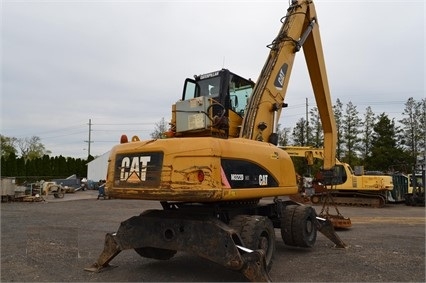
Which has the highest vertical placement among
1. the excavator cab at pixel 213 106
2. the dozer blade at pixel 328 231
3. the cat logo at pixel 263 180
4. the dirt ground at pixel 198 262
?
the excavator cab at pixel 213 106

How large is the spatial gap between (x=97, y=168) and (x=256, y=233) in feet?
155

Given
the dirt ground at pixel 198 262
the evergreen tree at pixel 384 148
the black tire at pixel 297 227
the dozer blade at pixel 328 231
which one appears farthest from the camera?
the evergreen tree at pixel 384 148

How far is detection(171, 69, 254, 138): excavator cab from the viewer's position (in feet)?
22.5

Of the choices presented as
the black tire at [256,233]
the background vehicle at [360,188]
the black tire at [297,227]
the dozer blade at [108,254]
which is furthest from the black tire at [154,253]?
the background vehicle at [360,188]

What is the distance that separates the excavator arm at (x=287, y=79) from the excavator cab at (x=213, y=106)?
292 mm

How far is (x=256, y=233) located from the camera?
6.18 metres

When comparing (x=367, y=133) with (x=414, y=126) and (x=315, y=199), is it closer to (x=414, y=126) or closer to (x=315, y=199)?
(x=414, y=126)

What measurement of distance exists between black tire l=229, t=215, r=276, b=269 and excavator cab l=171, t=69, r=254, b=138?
4.72ft

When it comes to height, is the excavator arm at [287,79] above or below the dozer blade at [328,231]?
above

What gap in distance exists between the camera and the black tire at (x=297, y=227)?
8.19 meters

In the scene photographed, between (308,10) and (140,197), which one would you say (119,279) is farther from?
(308,10)

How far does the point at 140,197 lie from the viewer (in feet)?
20.2

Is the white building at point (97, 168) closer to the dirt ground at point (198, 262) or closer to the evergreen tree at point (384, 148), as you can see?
the evergreen tree at point (384, 148)

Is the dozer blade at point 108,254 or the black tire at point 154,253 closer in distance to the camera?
the dozer blade at point 108,254
